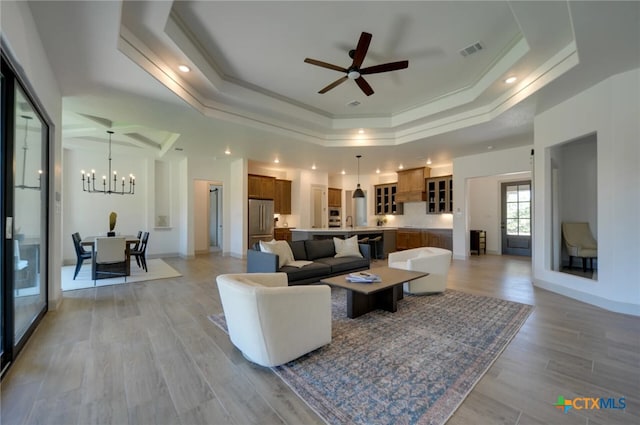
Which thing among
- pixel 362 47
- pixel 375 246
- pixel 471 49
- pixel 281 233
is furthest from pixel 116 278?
pixel 471 49

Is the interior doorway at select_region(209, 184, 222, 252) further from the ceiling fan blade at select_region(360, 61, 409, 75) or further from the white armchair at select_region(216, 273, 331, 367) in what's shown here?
the white armchair at select_region(216, 273, 331, 367)

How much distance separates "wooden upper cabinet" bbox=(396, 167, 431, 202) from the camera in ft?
30.3

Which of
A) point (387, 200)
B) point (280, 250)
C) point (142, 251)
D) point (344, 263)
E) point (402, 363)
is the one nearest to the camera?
point (402, 363)

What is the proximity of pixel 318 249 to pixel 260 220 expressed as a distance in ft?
12.4

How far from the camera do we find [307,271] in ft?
14.4

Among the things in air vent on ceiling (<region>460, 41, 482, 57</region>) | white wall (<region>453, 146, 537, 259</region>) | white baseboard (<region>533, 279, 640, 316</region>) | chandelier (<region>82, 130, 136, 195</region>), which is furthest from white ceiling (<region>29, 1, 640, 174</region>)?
white baseboard (<region>533, 279, 640, 316</region>)

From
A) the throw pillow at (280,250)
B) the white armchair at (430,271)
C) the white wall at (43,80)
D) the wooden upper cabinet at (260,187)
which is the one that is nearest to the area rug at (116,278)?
the white wall at (43,80)

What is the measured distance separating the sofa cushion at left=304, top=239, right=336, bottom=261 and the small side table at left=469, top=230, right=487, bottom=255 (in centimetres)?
587

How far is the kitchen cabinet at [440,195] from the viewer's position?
874 cm

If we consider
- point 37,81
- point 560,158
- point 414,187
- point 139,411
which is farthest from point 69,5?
point 414,187

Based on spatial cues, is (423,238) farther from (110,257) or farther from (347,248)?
(110,257)

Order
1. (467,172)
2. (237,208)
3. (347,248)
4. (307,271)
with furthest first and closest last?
1. (237,208)
2. (467,172)
3. (347,248)
4. (307,271)

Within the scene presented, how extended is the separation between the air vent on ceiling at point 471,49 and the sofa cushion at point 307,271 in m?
3.64

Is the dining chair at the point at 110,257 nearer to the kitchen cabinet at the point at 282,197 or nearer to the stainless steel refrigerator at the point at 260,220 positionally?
the stainless steel refrigerator at the point at 260,220
